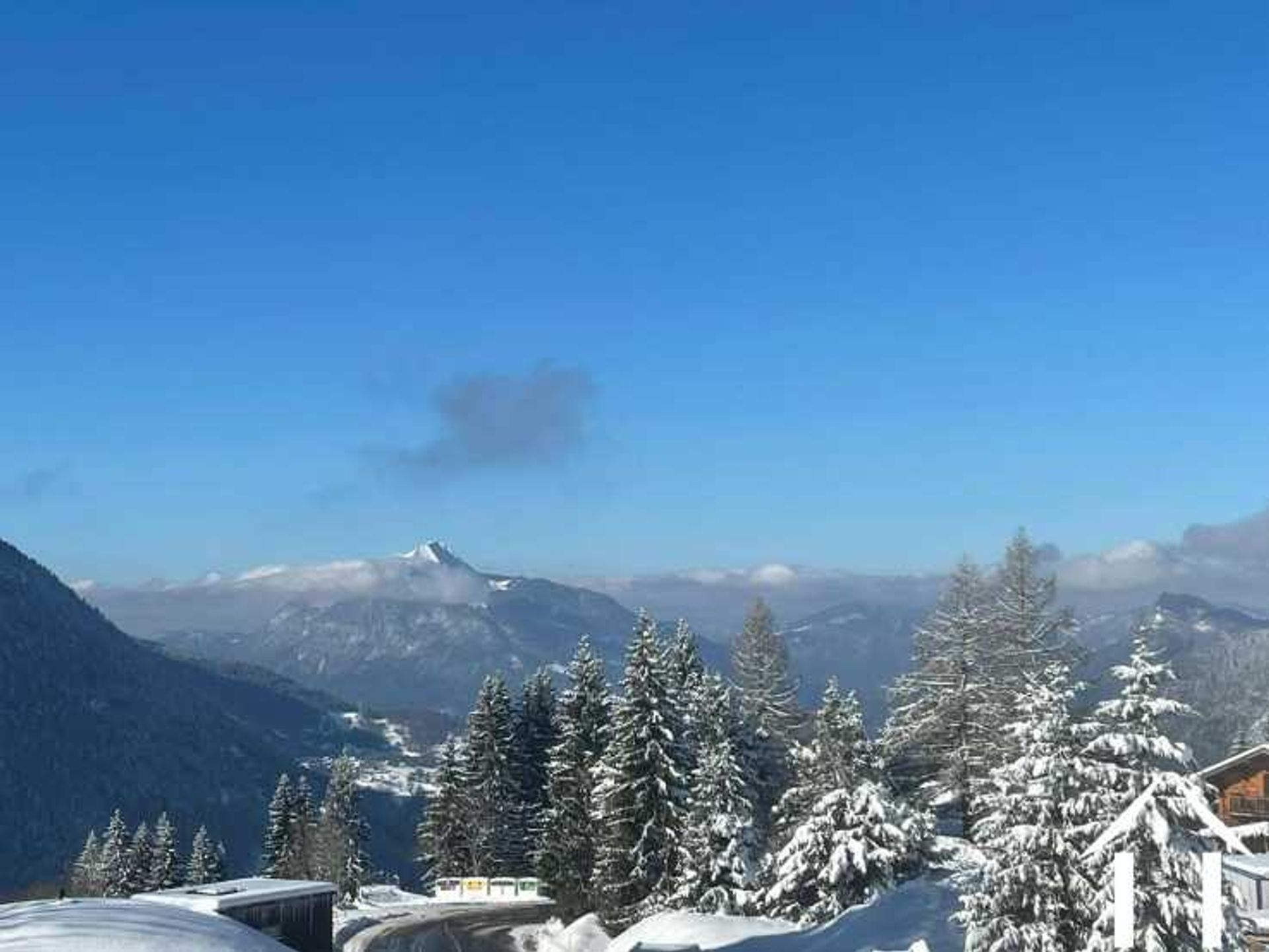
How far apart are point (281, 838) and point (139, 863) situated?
987 centimetres

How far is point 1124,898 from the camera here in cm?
1287

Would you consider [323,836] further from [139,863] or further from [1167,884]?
[1167,884]

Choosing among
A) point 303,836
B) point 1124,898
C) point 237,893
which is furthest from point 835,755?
point 303,836

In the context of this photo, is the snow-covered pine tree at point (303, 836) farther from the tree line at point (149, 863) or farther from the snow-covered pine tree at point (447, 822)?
the snow-covered pine tree at point (447, 822)

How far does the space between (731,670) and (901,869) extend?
1012 inches

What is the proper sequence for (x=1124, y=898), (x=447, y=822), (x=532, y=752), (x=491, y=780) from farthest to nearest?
1. (x=447, y=822)
2. (x=532, y=752)
3. (x=491, y=780)
4. (x=1124, y=898)

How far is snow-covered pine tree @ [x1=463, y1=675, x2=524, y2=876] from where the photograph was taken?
252ft

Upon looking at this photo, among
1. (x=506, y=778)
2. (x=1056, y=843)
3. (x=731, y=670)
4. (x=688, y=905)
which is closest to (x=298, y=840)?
(x=506, y=778)

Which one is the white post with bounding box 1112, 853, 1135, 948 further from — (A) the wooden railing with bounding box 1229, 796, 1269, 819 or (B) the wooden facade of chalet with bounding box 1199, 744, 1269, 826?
(A) the wooden railing with bounding box 1229, 796, 1269, 819

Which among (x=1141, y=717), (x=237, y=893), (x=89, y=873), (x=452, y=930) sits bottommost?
(x=89, y=873)

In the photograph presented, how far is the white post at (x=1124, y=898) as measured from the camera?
12555mm

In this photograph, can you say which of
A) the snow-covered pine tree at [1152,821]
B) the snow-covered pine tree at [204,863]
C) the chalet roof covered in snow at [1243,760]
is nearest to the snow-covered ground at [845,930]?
the snow-covered pine tree at [1152,821]

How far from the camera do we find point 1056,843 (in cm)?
3089

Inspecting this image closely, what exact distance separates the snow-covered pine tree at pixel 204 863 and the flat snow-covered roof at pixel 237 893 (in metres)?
38.5
